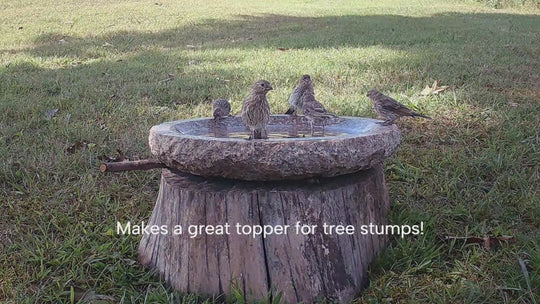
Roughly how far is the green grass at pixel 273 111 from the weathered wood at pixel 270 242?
7.2 inches

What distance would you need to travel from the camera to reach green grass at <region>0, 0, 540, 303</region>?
324 centimetres

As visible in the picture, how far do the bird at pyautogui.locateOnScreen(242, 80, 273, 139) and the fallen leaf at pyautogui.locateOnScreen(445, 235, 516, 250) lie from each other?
1391mm

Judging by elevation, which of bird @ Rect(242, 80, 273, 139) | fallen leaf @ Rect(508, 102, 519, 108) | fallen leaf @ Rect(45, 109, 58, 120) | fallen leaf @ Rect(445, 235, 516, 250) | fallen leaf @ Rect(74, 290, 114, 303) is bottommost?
fallen leaf @ Rect(74, 290, 114, 303)

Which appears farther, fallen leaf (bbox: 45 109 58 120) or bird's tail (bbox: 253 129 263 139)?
fallen leaf (bbox: 45 109 58 120)

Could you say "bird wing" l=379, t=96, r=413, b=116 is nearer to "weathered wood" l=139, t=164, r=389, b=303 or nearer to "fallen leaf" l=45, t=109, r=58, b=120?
"weathered wood" l=139, t=164, r=389, b=303

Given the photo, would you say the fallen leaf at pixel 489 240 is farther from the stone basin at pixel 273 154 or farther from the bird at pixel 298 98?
the bird at pixel 298 98

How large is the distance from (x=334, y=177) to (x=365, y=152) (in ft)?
0.91

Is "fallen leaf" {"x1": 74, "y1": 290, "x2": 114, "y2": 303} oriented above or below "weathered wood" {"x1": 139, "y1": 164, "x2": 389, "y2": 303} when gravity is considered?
below

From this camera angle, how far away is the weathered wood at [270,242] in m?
2.92

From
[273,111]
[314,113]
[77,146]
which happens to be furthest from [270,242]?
[273,111]

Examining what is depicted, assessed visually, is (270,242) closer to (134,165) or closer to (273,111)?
(134,165)

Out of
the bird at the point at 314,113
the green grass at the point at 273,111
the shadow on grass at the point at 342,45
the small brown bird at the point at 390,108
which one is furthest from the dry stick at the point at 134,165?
the shadow on grass at the point at 342,45

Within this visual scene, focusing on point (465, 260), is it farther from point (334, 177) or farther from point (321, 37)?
point (321, 37)

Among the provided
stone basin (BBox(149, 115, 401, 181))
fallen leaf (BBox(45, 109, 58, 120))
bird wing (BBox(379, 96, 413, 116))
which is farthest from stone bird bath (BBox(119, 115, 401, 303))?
fallen leaf (BBox(45, 109, 58, 120))
